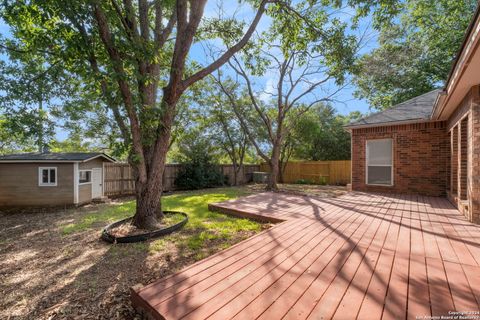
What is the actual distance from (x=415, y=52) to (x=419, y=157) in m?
11.3

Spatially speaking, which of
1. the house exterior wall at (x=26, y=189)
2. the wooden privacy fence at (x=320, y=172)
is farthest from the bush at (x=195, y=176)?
the wooden privacy fence at (x=320, y=172)

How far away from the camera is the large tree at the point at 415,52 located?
1266cm

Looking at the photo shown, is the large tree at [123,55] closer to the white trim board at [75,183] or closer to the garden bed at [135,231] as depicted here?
the garden bed at [135,231]

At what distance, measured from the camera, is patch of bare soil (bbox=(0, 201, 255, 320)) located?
2459 millimetres

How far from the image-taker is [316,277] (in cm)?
230

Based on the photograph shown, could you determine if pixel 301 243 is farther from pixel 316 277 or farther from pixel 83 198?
pixel 83 198

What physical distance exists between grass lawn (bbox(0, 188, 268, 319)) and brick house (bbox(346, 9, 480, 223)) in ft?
14.5

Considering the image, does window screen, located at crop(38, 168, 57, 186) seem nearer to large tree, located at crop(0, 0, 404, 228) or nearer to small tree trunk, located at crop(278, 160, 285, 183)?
large tree, located at crop(0, 0, 404, 228)

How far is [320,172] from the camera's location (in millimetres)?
16516

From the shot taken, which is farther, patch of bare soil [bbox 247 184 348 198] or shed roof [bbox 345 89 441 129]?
patch of bare soil [bbox 247 184 348 198]

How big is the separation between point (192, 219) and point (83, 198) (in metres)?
7.36

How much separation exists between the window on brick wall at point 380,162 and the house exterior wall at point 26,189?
1259cm

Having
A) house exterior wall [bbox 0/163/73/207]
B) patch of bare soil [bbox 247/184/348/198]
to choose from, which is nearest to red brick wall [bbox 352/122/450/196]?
patch of bare soil [bbox 247/184/348/198]

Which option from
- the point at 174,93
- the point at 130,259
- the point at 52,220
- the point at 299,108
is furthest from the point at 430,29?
the point at 52,220
